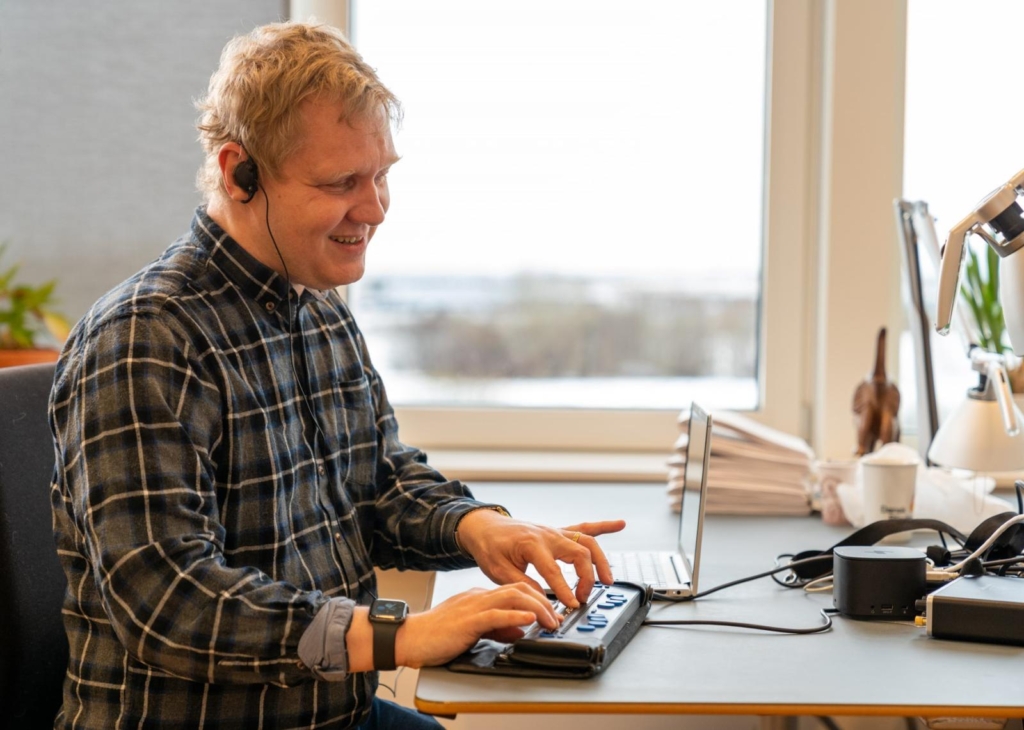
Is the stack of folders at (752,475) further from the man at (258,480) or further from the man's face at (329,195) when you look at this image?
the man's face at (329,195)

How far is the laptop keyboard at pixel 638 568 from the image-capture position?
1.38m

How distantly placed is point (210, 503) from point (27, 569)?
13.1 inches

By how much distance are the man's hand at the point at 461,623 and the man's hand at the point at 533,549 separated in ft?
0.36

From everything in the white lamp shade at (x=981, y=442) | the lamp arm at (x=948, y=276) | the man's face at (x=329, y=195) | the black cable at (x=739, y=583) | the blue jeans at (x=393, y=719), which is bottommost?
the blue jeans at (x=393, y=719)

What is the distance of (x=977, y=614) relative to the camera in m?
1.14

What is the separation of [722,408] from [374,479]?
3.55 feet

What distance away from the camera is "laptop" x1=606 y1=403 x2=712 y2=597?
1.32 m

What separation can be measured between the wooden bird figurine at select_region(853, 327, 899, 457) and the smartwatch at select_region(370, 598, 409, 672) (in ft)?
3.89

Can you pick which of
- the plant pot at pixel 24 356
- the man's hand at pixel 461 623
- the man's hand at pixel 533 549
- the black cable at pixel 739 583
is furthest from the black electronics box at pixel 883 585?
the plant pot at pixel 24 356

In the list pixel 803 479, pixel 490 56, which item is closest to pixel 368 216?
pixel 803 479

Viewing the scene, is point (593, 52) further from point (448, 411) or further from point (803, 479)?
point (803, 479)

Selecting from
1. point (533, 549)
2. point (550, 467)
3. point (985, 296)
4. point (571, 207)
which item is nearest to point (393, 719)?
point (533, 549)

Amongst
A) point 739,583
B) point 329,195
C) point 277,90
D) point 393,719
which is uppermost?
point 277,90

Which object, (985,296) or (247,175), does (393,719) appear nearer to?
(247,175)
